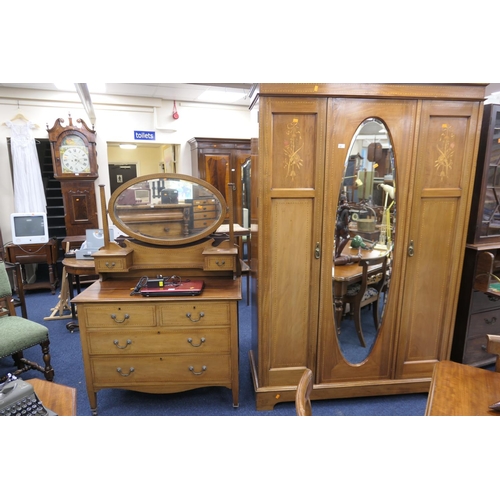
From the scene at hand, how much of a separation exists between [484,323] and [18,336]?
3.51 meters

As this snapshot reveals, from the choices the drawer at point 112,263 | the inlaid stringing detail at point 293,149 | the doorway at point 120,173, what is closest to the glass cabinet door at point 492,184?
the inlaid stringing detail at point 293,149

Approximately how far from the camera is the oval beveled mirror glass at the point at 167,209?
7.06 ft

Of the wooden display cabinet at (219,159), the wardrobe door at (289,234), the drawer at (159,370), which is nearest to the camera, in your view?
the wardrobe door at (289,234)

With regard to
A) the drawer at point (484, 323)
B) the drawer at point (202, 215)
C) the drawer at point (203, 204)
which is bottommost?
the drawer at point (484, 323)

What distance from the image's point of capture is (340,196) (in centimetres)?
203

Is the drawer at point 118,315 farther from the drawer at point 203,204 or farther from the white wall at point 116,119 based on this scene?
the white wall at point 116,119

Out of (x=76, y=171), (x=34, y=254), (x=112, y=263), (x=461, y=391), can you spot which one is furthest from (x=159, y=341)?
(x=76, y=171)

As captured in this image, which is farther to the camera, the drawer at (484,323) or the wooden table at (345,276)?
the drawer at (484,323)

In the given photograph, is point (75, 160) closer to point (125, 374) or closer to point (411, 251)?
point (125, 374)

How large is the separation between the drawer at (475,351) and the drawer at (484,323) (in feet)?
0.19

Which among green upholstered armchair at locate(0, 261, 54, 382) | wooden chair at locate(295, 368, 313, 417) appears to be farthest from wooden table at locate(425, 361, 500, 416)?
green upholstered armchair at locate(0, 261, 54, 382)

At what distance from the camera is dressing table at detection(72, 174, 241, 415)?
79.9 inches

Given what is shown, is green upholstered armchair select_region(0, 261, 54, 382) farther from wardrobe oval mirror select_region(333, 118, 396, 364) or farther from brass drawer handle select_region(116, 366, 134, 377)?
wardrobe oval mirror select_region(333, 118, 396, 364)
